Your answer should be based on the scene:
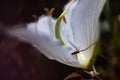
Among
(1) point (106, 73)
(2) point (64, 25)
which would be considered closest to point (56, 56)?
(2) point (64, 25)

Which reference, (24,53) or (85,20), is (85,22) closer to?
(85,20)

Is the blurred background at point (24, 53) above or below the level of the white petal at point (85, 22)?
below

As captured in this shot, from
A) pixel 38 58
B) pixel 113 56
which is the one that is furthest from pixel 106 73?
→ pixel 38 58

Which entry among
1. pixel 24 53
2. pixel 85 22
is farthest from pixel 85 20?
pixel 24 53

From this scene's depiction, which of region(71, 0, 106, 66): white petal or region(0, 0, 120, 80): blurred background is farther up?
region(71, 0, 106, 66): white petal

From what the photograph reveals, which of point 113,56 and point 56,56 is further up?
point 56,56

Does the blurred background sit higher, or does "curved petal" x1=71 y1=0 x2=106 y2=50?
"curved petal" x1=71 y1=0 x2=106 y2=50

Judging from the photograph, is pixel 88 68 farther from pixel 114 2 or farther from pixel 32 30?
pixel 114 2

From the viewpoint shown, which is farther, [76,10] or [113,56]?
[113,56]
